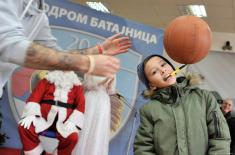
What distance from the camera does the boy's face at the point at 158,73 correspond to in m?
2.13

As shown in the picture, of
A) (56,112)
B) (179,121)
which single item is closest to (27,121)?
(56,112)

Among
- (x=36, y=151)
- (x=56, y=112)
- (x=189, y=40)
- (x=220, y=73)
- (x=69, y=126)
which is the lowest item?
A: (x=36, y=151)

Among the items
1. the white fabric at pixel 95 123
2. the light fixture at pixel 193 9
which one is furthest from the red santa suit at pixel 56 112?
the light fixture at pixel 193 9

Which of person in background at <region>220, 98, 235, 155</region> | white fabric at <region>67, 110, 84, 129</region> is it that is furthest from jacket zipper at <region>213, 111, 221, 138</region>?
person in background at <region>220, 98, 235, 155</region>

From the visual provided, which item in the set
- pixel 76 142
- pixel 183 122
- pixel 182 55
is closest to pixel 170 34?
pixel 182 55

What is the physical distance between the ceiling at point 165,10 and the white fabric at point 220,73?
635 millimetres

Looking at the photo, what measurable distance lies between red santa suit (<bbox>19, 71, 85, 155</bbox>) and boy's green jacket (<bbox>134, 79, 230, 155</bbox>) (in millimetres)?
958

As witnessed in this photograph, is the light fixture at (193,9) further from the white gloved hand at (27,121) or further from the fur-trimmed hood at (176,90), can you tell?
the fur-trimmed hood at (176,90)

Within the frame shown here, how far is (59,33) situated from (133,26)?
707mm

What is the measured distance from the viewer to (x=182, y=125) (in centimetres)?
199

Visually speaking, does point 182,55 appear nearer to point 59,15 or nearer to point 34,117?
point 34,117

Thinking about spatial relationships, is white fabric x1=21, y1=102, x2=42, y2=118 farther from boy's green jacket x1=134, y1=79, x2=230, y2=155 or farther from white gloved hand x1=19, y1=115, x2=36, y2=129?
boy's green jacket x1=134, y1=79, x2=230, y2=155

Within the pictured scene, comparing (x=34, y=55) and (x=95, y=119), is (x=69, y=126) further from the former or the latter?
(x=34, y=55)

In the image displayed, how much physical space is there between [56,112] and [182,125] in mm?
1249
